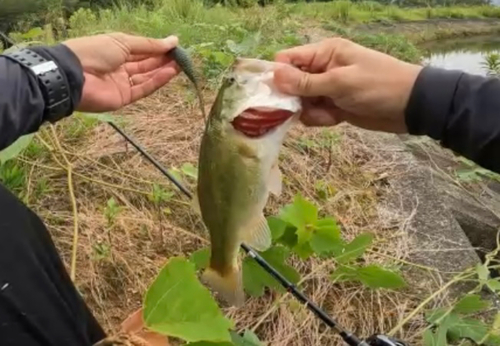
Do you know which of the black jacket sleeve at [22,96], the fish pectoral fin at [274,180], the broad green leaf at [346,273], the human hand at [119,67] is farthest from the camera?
the broad green leaf at [346,273]

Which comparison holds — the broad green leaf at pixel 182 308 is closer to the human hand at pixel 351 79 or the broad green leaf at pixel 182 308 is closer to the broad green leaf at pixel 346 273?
the human hand at pixel 351 79

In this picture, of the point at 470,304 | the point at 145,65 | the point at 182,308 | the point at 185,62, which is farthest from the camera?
the point at 470,304

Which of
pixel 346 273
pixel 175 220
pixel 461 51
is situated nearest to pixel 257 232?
pixel 346 273

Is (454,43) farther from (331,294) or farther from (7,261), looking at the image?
(7,261)

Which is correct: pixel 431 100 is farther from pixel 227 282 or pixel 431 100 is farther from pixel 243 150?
pixel 227 282

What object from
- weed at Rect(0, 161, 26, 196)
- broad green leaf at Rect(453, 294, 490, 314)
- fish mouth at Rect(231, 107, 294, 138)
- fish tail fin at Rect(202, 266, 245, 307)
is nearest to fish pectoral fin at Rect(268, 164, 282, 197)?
fish mouth at Rect(231, 107, 294, 138)

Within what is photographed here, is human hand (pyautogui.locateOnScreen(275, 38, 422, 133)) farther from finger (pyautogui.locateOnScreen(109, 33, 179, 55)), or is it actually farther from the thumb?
finger (pyautogui.locateOnScreen(109, 33, 179, 55))

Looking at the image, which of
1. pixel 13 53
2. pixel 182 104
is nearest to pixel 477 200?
pixel 182 104

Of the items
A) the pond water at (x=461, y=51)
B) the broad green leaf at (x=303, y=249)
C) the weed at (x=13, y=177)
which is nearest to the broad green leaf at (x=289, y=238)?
the broad green leaf at (x=303, y=249)
